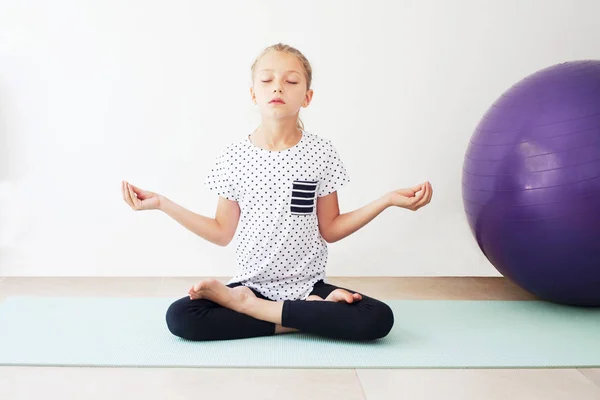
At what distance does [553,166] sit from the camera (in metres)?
2.24

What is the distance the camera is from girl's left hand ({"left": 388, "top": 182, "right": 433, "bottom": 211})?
2105 mm

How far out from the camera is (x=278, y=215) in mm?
2195

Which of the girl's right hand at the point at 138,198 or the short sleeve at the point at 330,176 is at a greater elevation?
the short sleeve at the point at 330,176

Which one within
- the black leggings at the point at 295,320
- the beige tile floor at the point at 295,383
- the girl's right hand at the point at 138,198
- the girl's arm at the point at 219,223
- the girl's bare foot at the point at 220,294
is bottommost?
the beige tile floor at the point at 295,383

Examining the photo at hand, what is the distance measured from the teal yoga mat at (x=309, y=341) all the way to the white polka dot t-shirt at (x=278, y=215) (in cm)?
18

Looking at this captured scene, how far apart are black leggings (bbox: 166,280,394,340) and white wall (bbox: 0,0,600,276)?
3.31 ft

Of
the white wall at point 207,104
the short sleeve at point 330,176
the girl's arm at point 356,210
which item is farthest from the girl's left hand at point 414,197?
the white wall at point 207,104

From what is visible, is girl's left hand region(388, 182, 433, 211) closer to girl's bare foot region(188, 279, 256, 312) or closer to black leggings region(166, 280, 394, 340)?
black leggings region(166, 280, 394, 340)

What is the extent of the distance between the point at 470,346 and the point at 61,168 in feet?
5.67

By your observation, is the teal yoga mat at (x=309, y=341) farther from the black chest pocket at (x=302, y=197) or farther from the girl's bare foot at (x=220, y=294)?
the black chest pocket at (x=302, y=197)

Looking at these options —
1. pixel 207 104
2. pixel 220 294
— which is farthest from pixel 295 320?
pixel 207 104

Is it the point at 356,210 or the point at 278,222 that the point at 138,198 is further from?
the point at 356,210

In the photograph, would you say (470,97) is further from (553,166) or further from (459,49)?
(553,166)

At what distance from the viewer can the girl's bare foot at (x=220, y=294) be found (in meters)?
2.05
